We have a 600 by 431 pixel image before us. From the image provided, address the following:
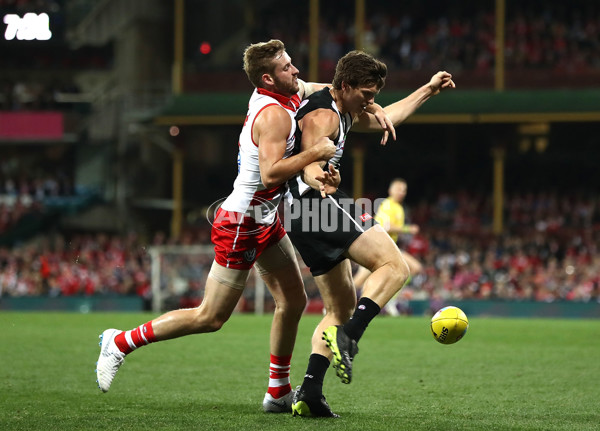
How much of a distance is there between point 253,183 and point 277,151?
19.4 inches

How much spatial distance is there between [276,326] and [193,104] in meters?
19.5

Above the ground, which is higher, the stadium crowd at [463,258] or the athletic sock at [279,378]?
the athletic sock at [279,378]

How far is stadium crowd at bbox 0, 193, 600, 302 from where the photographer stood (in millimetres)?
21406

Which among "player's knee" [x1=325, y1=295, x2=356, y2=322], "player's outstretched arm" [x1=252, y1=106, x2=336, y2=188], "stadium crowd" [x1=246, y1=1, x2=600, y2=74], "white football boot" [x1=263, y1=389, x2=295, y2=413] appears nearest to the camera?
"player's outstretched arm" [x1=252, y1=106, x2=336, y2=188]

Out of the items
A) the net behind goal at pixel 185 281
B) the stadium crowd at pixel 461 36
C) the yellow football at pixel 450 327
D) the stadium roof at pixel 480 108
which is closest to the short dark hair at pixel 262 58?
the yellow football at pixel 450 327

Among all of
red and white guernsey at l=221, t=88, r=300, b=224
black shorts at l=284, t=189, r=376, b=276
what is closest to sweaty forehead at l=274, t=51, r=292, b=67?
red and white guernsey at l=221, t=88, r=300, b=224

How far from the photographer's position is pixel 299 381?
834cm

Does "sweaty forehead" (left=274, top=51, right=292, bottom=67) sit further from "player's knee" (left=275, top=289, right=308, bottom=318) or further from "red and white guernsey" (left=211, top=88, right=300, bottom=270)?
"player's knee" (left=275, top=289, right=308, bottom=318)

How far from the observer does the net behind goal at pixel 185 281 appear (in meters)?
21.8

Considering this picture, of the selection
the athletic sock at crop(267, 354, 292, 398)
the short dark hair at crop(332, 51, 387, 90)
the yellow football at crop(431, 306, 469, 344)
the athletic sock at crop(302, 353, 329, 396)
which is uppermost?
the short dark hair at crop(332, 51, 387, 90)

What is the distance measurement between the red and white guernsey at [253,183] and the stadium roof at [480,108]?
1789cm

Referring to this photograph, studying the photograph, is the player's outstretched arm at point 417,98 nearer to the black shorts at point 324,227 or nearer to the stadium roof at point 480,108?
the black shorts at point 324,227

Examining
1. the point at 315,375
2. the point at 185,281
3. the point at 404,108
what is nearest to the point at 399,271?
the point at 315,375

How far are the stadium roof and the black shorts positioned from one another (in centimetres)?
1786
